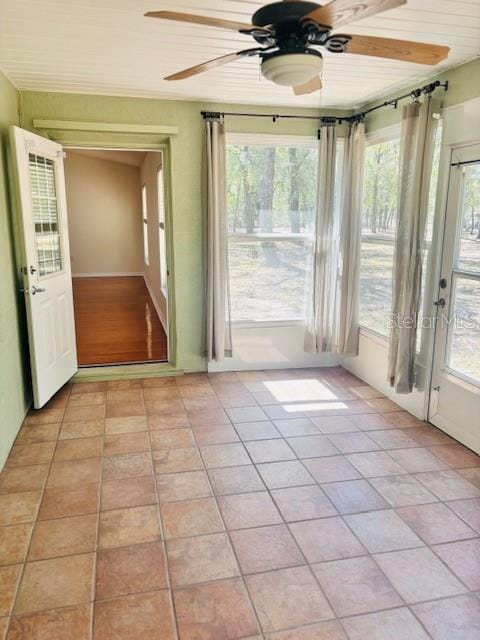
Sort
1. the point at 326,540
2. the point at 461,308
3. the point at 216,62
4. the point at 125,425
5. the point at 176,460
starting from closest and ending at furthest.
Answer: the point at 216,62 < the point at 326,540 < the point at 176,460 < the point at 461,308 < the point at 125,425

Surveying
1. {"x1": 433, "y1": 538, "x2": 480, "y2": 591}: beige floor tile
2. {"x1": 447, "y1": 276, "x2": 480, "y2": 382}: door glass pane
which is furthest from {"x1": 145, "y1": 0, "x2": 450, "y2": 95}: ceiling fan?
{"x1": 433, "y1": 538, "x2": 480, "y2": 591}: beige floor tile

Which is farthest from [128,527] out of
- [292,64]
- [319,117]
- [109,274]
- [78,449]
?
[109,274]

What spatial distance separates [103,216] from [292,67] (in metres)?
9.29

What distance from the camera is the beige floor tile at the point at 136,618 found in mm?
→ 1760

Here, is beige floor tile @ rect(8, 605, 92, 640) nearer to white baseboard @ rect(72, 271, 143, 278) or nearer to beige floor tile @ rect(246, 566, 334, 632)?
beige floor tile @ rect(246, 566, 334, 632)

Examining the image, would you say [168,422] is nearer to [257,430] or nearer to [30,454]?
[257,430]

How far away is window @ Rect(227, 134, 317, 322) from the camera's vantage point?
14.6ft

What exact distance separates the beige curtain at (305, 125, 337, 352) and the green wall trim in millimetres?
1369

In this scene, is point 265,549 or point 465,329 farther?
point 465,329

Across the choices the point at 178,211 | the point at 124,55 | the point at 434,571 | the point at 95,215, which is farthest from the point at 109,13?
the point at 95,215

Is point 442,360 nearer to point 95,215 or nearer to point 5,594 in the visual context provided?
point 5,594

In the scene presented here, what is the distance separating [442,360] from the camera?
343 centimetres

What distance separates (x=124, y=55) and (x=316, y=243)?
7.54ft

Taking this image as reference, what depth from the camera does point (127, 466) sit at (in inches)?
116
